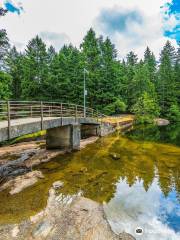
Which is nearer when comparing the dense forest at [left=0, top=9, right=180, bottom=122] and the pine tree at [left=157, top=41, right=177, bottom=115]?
the dense forest at [left=0, top=9, right=180, bottom=122]

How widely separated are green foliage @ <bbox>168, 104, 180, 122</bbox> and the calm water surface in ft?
97.3

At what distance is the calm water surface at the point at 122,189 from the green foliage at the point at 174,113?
1167 inches

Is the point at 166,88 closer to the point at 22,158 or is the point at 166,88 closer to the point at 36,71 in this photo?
the point at 36,71

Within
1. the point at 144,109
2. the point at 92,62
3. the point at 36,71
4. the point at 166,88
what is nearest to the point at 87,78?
the point at 92,62

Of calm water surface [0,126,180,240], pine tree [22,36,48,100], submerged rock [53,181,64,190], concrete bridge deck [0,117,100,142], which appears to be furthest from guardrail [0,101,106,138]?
pine tree [22,36,48,100]

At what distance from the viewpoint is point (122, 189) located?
9.48m

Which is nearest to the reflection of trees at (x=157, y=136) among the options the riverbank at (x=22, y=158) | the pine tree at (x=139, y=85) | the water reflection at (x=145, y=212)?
the riverbank at (x=22, y=158)

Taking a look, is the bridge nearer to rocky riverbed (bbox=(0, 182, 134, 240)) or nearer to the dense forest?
rocky riverbed (bbox=(0, 182, 134, 240))

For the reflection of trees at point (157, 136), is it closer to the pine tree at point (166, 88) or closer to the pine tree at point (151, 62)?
the pine tree at point (166, 88)

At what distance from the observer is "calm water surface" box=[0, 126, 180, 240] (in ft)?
22.6

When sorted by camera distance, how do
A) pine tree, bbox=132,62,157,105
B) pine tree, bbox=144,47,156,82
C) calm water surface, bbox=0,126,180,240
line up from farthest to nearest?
pine tree, bbox=144,47,156,82
pine tree, bbox=132,62,157,105
calm water surface, bbox=0,126,180,240

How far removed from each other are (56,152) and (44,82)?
24.0 m

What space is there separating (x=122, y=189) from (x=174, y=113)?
124 feet

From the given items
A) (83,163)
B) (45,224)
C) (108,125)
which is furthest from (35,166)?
(108,125)
